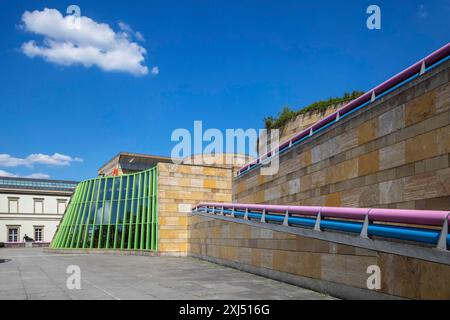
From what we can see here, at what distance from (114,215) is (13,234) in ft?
155

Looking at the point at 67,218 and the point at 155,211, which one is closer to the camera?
the point at 155,211

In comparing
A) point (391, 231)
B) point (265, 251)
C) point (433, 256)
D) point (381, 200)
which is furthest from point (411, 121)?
point (265, 251)

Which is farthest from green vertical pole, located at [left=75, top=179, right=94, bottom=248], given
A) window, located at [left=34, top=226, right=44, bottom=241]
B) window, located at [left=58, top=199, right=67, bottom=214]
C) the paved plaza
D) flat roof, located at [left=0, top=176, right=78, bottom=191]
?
flat roof, located at [left=0, top=176, right=78, bottom=191]

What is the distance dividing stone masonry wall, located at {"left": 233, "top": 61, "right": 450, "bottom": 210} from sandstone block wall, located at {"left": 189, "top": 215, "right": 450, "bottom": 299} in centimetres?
141

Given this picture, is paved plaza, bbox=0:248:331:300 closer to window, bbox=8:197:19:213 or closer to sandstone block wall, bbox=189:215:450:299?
sandstone block wall, bbox=189:215:450:299

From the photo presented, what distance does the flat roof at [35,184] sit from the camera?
77250mm

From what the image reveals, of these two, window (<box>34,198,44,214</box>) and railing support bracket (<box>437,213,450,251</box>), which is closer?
railing support bracket (<box>437,213,450,251</box>)

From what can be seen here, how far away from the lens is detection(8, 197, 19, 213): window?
71.9 m

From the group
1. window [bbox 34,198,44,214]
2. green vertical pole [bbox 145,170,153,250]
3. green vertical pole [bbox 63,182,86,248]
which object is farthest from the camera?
window [bbox 34,198,44,214]

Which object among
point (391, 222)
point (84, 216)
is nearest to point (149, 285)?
point (391, 222)

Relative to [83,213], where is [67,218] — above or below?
below

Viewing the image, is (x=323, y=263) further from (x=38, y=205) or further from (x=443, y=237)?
(x=38, y=205)

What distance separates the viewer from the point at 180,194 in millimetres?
30578
